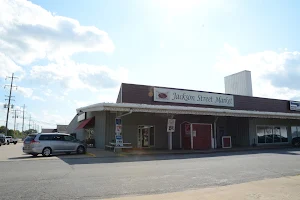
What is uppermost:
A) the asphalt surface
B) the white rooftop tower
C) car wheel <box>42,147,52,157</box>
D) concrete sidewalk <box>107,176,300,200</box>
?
the white rooftop tower

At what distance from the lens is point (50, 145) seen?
18000 millimetres

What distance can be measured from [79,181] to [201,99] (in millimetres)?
21008

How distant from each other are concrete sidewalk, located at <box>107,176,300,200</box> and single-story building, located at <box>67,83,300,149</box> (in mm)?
12155

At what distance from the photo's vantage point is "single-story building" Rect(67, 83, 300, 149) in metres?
22.5

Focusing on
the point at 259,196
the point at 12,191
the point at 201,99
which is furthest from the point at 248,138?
the point at 12,191

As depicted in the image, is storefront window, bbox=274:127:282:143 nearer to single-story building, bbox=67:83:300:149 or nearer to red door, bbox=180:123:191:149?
single-story building, bbox=67:83:300:149

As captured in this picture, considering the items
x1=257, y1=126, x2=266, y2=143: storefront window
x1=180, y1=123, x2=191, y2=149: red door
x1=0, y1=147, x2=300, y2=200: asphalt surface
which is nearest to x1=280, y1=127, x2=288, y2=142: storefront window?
x1=257, y1=126, x2=266, y2=143: storefront window

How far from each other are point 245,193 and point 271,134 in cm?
2697

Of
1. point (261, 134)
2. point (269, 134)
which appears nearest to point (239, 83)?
point (269, 134)

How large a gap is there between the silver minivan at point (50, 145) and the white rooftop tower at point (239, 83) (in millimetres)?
25665

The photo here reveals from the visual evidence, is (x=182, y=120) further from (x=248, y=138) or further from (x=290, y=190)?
(x=290, y=190)

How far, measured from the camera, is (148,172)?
10844mm

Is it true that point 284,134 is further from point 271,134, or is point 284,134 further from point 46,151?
point 46,151

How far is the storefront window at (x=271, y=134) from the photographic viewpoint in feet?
101
